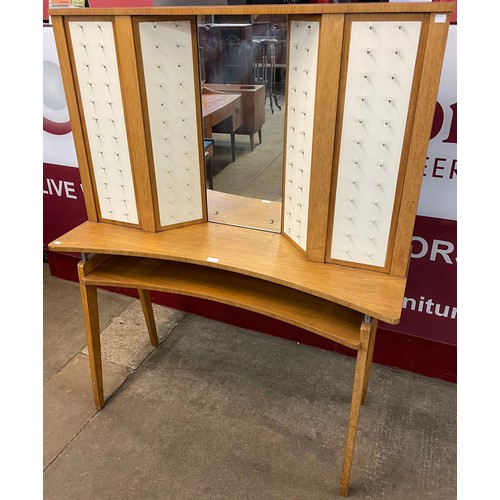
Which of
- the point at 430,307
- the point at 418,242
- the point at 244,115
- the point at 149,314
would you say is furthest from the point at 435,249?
the point at 149,314

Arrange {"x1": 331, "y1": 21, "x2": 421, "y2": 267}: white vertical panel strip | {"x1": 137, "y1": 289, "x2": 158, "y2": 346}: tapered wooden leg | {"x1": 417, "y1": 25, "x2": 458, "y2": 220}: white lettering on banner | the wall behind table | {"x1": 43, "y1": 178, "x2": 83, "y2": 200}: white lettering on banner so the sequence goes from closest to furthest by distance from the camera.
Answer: {"x1": 331, "y1": 21, "x2": 421, "y2": 267}: white vertical panel strip < {"x1": 417, "y1": 25, "x2": 458, "y2": 220}: white lettering on banner < the wall behind table < {"x1": 137, "y1": 289, "x2": 158, "y2": 346}: tapered wooden leg < {"x1": 43, "y1": 178, "x2": 83, "y2": 200}: white lettering on banner

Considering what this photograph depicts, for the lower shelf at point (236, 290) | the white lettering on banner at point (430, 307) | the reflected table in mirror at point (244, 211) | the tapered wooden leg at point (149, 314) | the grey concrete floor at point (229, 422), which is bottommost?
the grey concrete floor at point (229, 422)

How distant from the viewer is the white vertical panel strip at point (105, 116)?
166cm

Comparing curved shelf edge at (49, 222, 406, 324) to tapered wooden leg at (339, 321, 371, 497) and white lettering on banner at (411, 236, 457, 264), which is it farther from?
white lettering on banner at (411, 236, 457, 264)

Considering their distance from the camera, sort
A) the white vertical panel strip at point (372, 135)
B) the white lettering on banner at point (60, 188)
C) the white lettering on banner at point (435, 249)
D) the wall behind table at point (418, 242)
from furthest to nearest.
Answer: the white lettering on banner at point (60, 188), the white lettering on banner at point (435, 249), the wall behind table at point (418, 242), the white vertical panel strip at point (372, 135)

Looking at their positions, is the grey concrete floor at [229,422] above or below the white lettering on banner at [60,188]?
below

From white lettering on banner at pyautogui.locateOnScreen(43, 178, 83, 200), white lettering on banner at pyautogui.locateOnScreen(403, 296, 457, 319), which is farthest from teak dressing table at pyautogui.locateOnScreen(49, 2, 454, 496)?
white lettering on banner at pyautogui.locateOnScreen(43, 178, 83, 200)

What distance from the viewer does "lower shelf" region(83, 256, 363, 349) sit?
1.62 meters

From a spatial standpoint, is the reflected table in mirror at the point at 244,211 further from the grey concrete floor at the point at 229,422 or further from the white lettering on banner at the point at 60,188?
the white lettering on banner at the point at 60,188

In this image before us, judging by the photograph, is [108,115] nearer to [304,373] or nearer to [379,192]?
[379,192]

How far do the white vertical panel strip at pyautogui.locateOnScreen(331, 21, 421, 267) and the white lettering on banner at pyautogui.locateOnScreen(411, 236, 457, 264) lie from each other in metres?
0.57

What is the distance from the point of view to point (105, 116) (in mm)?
1780

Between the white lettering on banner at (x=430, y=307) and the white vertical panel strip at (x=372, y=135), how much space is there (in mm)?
720

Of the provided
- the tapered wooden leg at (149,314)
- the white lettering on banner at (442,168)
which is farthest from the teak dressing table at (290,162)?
the white lettering on banner at (442,168)
